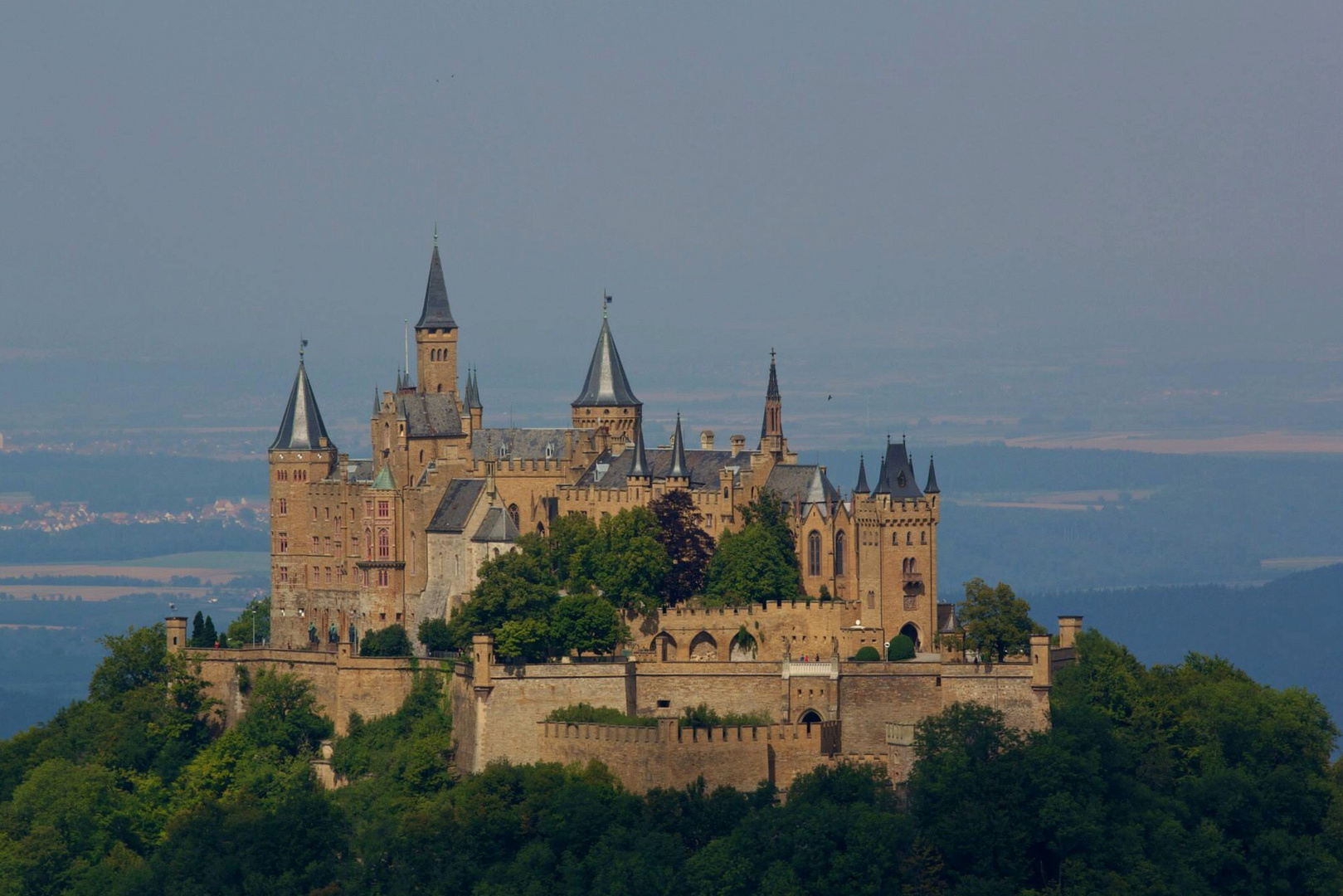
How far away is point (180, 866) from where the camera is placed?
87.2 m

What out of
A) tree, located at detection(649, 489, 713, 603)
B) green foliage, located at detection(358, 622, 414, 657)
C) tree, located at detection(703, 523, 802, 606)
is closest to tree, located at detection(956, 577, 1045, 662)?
tree, located at detection(703, 523, 802, 606)

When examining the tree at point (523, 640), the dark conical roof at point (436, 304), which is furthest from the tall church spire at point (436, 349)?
the tree at point (523, 640)

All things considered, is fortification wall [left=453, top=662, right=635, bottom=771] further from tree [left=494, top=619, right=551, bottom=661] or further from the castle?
tree [left=494, top=619, right=551, bottom=661]

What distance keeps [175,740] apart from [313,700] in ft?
17.2

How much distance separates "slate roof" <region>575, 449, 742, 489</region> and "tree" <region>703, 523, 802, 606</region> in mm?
3763

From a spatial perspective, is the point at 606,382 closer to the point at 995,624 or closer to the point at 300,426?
the point at 300,426

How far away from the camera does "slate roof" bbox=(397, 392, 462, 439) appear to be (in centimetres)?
9888

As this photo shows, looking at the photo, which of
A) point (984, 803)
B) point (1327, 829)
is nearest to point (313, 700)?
point (984, 803)

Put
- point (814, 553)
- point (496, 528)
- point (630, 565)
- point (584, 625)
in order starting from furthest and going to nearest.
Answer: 1. point (496, 528)
2. point (814, 553)
3. point (630, 565)
4. point (584, 625)

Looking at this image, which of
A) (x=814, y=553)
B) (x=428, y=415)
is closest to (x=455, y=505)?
(x=428, y=415)

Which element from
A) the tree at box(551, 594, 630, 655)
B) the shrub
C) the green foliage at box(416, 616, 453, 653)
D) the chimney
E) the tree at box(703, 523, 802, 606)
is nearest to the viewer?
the chimney

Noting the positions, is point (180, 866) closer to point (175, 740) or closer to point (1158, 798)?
point (175, 740)

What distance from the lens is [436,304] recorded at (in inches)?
4040

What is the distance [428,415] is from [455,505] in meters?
4.80
